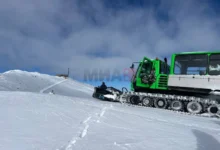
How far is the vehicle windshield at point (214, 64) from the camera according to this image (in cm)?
915

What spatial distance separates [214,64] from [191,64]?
1.04m

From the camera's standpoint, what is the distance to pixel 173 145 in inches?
147

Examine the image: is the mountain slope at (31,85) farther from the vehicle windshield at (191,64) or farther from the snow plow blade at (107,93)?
the vehicle windshield at (191,64)

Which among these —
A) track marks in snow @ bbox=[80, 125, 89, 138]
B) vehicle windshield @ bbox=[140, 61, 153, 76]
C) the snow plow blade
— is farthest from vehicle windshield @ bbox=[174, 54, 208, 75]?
track marks in snow @ bbox=[80, 125, 89, 138]

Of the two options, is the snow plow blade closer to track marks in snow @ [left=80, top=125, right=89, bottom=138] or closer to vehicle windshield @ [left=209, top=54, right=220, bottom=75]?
vehicle windshield @ [left=209, top=54, right=220, bottom=75]

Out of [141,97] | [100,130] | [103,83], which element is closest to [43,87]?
[103,83]

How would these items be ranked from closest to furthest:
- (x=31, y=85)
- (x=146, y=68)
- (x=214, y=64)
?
(x=214, y=64) < (x=146, y=68) < (x=31, y=85)

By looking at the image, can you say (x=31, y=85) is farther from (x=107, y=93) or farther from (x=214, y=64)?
(x=214, y=64)

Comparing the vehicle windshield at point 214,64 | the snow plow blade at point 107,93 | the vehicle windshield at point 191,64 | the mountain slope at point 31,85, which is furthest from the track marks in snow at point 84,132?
the mountain slope at point 31,85

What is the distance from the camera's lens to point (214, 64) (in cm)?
924

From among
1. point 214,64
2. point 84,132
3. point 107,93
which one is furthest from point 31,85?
point 84,132

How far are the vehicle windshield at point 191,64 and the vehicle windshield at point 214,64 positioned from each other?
218mm

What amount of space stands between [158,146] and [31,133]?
246cm

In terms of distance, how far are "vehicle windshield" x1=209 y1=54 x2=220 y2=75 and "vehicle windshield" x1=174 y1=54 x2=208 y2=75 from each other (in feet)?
0.72
